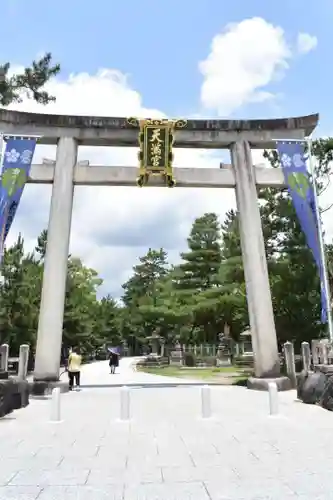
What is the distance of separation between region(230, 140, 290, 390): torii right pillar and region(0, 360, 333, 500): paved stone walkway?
4.09 meters

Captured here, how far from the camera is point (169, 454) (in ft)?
22.0

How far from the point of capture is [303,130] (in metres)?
18.1

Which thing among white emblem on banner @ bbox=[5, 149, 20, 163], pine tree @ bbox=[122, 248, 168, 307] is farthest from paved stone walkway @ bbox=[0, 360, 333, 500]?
pine tree @ bbox=[122, 248, 168, 307]

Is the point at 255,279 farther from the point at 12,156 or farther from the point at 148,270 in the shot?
the point at 148,270

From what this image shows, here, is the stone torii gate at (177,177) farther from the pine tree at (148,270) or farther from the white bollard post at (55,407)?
the pine tree at (148,270)

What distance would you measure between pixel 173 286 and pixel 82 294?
371 inches

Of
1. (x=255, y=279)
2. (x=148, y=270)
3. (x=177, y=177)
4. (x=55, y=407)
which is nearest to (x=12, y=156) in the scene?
(x=177, y=177)

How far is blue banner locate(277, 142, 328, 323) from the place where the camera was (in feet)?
53.2

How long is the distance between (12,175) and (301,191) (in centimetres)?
1032

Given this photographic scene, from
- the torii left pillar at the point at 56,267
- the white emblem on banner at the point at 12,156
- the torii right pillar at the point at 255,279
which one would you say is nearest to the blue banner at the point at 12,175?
the white emblem on banner at the point at 12,156

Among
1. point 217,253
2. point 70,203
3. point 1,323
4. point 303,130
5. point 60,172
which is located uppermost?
point 217,253

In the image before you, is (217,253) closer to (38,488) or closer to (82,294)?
(82,294)

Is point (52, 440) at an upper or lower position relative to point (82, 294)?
lower

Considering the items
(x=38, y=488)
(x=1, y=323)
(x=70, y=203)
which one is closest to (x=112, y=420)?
(x=38, y=488)
